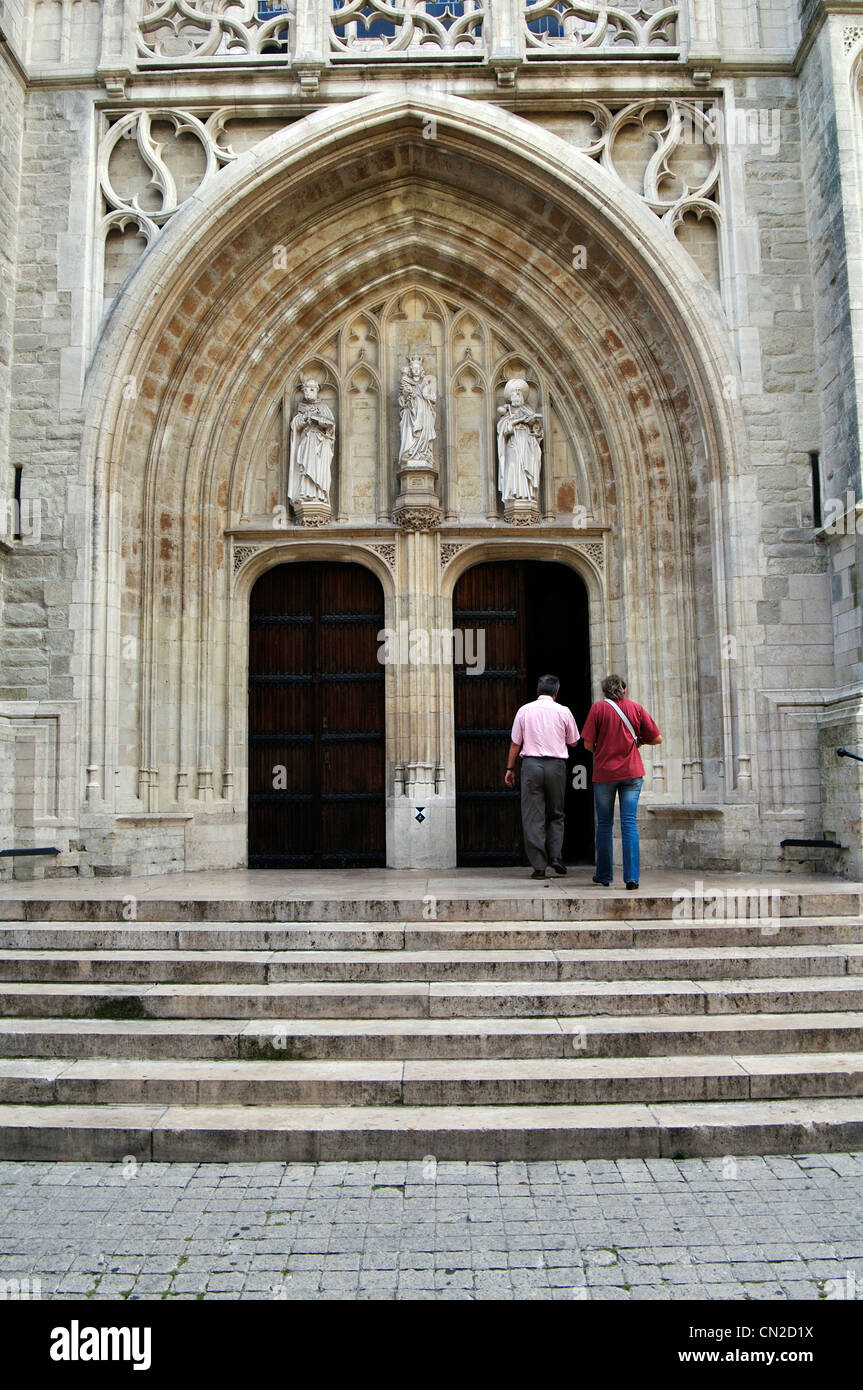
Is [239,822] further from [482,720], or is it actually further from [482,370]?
[482,370]

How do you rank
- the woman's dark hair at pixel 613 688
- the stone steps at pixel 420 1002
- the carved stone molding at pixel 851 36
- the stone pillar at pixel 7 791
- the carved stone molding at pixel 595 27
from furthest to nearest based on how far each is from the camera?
the carved stone molding at pixel 595 27
the carved stone molding at pixel 851 36
the stone pillar at pixel 7 791
the woman's dark hair at pixel 613 688
the stone steps at pixel 420 1002

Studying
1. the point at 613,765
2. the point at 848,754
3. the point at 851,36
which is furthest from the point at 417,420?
the point at 848,754

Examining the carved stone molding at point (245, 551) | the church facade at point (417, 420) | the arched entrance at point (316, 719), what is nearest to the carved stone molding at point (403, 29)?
the church facade at point (417, 420)

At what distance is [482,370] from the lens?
11.0 m

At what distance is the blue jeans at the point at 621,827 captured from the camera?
7449 mm

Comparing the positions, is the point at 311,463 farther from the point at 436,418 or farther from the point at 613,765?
the point at 613,765

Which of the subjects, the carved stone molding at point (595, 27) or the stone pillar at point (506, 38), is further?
the carved stone molding at point (595, 27)

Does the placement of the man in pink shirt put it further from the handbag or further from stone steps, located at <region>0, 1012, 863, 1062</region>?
stone steps, located at <region>0, 1012, 863, 1062</region>

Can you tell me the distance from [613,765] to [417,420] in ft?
Result: 14.9

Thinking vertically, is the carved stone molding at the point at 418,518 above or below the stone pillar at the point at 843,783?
above

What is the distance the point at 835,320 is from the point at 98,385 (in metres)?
6.63

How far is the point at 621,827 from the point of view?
24.8 ft

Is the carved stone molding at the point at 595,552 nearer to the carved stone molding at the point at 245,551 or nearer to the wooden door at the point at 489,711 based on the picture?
the wooden door at the point at 489,711

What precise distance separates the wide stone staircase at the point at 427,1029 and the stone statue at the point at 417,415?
5271 millimetres
